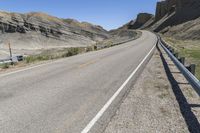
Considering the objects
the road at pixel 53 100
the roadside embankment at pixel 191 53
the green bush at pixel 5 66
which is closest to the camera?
the road at pixel 53 100

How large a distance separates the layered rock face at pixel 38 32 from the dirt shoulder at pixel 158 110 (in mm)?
69713

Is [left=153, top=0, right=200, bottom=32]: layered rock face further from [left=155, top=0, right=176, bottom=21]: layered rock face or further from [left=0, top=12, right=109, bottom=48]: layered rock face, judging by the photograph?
[left=0, top=12, right=109, bottom=48]: layered rock face

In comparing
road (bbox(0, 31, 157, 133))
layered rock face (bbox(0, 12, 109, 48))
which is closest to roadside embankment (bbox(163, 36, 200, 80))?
road (bbox(0, 31, 157, 133))

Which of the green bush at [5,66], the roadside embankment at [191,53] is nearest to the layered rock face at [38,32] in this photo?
the roadside embankment at [191,53]

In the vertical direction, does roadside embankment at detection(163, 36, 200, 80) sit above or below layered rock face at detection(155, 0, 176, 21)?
below

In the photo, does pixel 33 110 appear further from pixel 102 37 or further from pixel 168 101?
pixel 102 37

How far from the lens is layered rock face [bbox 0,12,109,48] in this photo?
268 feet

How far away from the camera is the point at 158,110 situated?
759 cm

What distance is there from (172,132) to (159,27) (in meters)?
133

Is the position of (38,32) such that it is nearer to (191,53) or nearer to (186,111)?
(191,53)

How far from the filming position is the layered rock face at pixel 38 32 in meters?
81.6

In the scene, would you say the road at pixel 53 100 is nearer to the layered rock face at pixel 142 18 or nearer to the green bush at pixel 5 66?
the green bush at pixel 5 66

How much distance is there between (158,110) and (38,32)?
8269 cm

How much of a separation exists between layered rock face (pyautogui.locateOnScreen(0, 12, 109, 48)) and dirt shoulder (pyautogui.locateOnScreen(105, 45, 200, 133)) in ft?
229
